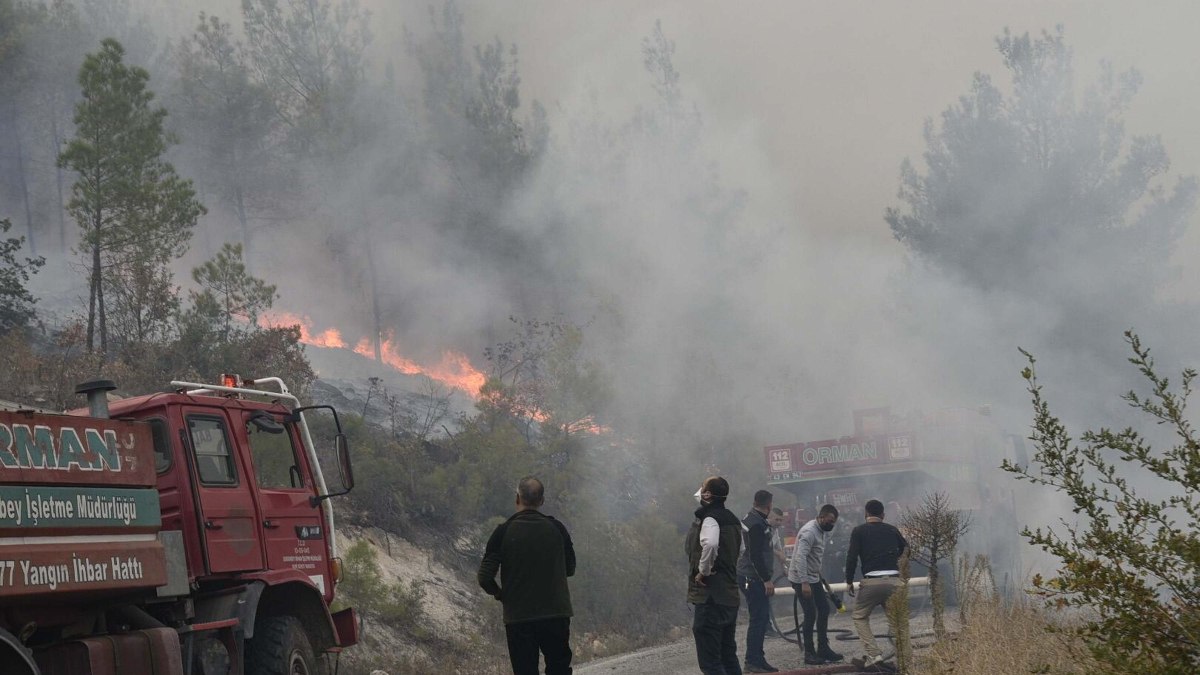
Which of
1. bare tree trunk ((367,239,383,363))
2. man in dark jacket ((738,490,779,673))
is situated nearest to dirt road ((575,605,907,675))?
man in dark jacket ((738,490,779,673))

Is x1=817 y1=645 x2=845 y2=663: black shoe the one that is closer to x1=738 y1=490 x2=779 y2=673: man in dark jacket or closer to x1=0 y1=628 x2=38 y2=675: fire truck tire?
x1=738 y1=490 x2=779 y2=673: man in dark jacket

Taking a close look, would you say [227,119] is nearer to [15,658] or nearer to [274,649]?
[274,649]

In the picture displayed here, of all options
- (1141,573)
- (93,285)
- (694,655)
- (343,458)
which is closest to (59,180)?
(93,285)

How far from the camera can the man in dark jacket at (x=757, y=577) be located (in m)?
11.6

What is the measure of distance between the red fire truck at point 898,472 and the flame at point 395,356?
21.3m

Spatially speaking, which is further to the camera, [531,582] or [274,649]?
[274,649]

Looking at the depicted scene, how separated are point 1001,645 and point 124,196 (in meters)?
17.1

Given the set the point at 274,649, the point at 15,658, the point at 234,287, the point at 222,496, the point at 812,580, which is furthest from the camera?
the point at 234,287

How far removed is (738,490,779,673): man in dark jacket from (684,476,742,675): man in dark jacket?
2455mm

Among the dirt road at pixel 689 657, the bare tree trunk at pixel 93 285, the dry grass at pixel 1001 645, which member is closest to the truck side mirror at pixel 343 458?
the dry grass at pixel 1001 645

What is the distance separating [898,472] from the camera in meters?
18.5

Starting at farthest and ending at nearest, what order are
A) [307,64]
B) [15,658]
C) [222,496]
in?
[307,64]
[222,496]
[15,658]

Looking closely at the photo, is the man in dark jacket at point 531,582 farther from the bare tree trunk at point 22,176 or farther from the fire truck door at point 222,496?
the bare tree trunk at point 22,176

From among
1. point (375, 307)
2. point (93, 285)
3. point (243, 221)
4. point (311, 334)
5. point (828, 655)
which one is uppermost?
point (243, 221)
